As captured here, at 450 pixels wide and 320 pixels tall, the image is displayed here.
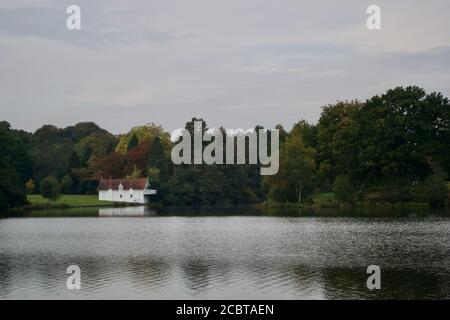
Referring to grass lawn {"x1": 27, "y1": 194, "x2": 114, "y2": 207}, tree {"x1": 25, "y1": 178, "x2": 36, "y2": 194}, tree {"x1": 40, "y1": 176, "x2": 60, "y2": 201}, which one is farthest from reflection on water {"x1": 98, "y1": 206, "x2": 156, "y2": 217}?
tree {"x1": 25, "y1": 178, "x2": 36, "y2": 194}

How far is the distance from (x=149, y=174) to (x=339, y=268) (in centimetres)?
8920

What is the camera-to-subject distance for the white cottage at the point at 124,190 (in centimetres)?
11231

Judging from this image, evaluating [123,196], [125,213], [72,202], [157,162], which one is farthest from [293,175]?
[123,196]

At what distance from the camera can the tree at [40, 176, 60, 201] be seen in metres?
91.7

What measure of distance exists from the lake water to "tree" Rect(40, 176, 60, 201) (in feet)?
136

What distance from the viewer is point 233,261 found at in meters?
31.4

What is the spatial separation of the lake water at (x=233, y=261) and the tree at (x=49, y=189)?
4136 cm

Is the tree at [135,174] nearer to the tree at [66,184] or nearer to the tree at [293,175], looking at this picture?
the tree at [66,184]

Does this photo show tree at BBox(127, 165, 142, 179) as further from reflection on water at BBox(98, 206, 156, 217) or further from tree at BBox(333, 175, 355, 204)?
tree at BBox(333, 175, 355, 204)

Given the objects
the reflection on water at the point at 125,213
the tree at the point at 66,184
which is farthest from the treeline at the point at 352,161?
the reflection on water at the point at 125,213

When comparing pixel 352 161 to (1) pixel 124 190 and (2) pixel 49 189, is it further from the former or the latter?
(1) pixel 124 190

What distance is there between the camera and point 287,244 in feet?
125

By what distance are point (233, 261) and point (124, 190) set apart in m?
84.6
